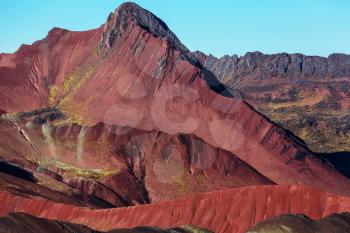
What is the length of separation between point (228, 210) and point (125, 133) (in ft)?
154

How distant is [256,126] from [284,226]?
7047 cm

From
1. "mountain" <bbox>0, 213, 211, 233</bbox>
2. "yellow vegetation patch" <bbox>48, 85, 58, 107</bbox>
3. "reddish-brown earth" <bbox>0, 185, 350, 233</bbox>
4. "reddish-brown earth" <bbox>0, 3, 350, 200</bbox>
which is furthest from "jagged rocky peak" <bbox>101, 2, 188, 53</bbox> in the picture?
"mountain" <bbox>0, 213, 211, 233</bbox>

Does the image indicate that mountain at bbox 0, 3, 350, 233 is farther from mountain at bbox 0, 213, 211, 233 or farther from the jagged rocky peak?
mountain at bbox 0, 213, 211, 233

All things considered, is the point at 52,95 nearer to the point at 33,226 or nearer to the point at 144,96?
the point at 144,96

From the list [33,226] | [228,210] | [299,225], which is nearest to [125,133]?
[228,210]

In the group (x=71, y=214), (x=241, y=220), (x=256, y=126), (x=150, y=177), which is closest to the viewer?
(x=241, y=220)

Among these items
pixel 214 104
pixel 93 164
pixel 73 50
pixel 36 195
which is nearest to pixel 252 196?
pixel 36 195

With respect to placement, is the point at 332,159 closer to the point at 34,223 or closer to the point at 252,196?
the point at 252,196

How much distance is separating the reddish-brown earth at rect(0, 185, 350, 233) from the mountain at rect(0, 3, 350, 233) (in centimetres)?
376

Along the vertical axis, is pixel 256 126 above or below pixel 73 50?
below

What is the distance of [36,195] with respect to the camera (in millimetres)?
112562

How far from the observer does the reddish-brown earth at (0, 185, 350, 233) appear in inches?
3691

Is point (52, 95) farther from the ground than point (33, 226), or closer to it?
farther from the ground

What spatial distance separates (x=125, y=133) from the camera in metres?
139
